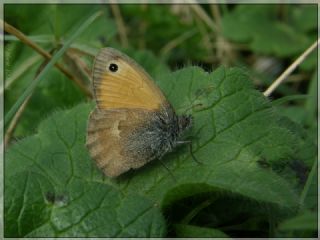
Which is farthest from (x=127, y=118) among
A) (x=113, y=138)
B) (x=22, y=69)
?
(x=22, y=69)

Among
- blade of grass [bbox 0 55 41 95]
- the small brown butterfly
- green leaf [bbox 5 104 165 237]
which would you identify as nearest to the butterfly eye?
the small brown butterfly

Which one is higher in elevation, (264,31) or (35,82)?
(264,31)

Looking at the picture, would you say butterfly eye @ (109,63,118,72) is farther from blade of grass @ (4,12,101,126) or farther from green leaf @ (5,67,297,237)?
blade of grass @ (4,12,101,126)

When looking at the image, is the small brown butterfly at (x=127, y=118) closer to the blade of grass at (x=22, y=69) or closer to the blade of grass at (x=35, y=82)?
the blade of grass at (x=35, y=82)

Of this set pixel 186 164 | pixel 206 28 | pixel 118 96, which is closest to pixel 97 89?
pixel 118 96

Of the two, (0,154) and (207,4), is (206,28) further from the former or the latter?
(0,154)

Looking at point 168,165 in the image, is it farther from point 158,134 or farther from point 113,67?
point 113,67

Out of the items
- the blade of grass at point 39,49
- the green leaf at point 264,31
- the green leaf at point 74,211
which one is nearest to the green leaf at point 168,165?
the green leaf at point 74,211
